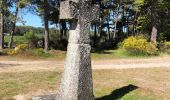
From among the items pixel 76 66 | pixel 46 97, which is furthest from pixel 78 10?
pixel 46 97

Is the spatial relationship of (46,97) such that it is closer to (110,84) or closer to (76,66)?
(76,66)

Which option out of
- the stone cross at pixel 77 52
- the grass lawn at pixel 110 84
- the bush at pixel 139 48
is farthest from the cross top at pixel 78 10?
the bush at pixel 139 48

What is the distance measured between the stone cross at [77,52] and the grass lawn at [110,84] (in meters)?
1.61

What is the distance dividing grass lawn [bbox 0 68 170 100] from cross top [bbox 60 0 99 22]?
98.9 inches

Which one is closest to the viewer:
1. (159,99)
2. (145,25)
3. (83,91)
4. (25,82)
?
(83,91)

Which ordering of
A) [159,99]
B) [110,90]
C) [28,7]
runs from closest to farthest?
1. [159,99]
2. [110,90]
3. [28,7]

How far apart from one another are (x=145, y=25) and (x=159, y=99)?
34643mm

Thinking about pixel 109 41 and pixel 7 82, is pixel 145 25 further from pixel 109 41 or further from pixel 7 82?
pixel 7 82

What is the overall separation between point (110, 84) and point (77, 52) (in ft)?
11.7

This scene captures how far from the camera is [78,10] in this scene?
10.3 m

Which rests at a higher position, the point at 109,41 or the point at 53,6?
the point at 53,6

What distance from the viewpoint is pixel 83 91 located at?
1041cm

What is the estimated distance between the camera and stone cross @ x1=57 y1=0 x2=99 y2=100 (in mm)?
10211

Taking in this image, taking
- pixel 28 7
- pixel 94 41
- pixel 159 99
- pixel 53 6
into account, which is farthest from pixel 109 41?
pixel 159 99
